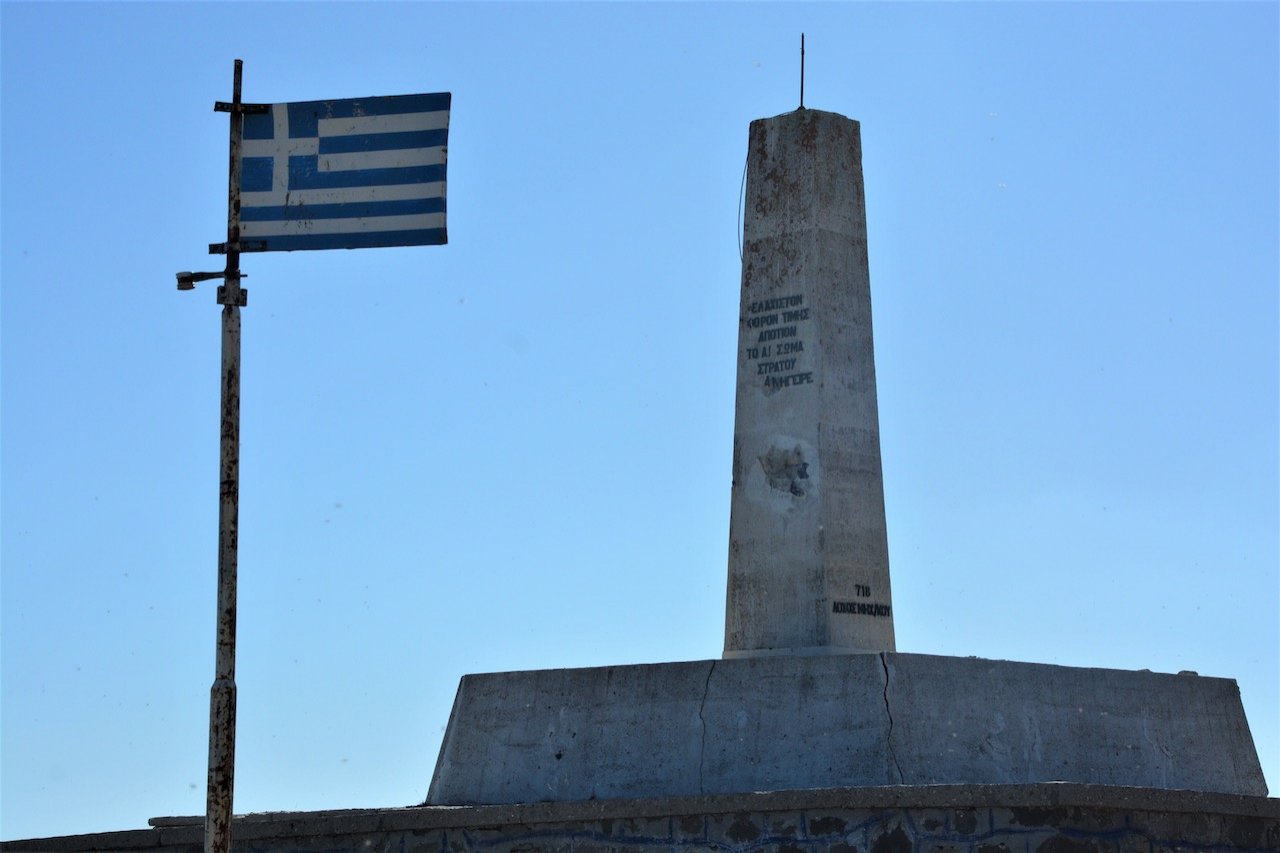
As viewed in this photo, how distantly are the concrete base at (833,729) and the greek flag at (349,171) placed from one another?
369 cm

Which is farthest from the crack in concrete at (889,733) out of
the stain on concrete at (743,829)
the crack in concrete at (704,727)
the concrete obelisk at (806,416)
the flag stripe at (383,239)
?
the flag stripe at (383,239)

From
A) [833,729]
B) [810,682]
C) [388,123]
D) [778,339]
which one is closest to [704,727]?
[810,682]

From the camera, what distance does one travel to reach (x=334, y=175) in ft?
36.1

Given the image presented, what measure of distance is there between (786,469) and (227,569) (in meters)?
4.97

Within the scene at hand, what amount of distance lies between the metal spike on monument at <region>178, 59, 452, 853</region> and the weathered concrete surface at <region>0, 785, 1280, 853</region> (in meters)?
3.74

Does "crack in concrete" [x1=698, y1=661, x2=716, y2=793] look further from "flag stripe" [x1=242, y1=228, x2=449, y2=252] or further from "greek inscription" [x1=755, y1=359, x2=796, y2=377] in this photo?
"flag stripe" [x1=242, y1=228, x2=449, y2=252]

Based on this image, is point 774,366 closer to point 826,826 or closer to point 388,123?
→ point 826,826

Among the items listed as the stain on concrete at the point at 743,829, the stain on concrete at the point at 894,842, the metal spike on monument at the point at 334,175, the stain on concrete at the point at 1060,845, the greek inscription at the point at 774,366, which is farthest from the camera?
the greek inscription at the point at 774,366

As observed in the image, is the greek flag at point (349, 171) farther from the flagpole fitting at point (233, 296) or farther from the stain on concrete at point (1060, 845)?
the stain on concrete at point (1060, 845)

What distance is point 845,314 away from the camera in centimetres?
1413

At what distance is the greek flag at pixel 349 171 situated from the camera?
1088 cm

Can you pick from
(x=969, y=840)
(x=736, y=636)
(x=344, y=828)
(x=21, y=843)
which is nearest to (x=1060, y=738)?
(x=969, y=840)

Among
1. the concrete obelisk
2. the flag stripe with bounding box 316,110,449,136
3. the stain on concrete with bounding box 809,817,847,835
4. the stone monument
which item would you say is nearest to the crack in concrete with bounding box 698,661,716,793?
the stone monument

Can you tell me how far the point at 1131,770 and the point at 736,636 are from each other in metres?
2.81
